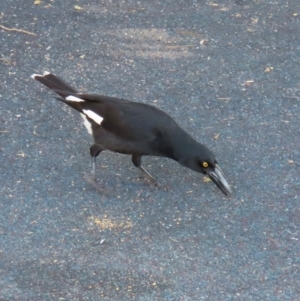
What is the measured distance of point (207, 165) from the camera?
4414 mm

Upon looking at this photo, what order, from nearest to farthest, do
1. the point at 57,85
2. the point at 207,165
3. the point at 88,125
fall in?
the point at 207,165, the point at 88,125, the point at 57,85

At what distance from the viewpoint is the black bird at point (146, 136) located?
174 inches

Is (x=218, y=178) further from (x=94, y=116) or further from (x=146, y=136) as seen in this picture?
(x=94, y=116)

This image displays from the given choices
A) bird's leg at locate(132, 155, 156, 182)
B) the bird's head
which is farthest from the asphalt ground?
the bird's head

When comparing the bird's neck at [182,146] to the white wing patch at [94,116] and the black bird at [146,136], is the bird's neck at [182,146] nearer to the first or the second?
the black bird at [146,136]

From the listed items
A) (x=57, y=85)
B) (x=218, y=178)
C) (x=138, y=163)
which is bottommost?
(x=138, y=163)

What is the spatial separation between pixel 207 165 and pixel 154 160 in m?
0.64

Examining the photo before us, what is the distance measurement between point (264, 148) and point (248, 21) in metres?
1.79

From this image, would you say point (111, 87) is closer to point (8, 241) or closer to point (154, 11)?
point (154, 11)

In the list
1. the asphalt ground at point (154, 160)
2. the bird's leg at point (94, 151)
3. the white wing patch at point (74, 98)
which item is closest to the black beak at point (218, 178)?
the asphalt ground at point (154, 160)

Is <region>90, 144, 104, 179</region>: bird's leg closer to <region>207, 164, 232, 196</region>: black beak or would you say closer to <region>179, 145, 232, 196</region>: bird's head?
<region>179, 145, 232, 196</region>: bird's head

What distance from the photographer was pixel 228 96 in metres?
5.52

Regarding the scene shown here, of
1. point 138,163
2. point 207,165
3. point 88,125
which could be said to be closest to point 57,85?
Result: point 88,125

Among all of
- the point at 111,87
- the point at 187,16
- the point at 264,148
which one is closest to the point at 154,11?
the point at 187,16
